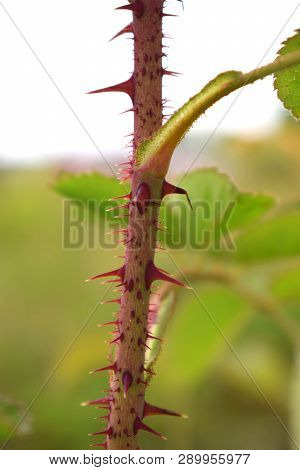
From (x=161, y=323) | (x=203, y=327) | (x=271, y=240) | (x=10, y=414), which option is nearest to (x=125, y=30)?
(x=161, y=323)

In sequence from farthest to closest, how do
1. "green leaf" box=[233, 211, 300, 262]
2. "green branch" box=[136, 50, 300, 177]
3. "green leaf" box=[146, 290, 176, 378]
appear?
"green leaf" box=[233, 211, 300, 262], "green leaf" box=[146, 290, 176, 378], "green branch" box=[136, 50, 300, 177]

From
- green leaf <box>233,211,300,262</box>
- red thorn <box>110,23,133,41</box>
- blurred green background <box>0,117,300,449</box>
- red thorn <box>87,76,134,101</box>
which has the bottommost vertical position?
blurred green background <box>0,117,300,449</box>

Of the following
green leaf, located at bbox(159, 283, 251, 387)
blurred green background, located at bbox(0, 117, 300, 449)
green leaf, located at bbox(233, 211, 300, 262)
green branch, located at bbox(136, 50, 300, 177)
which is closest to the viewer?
green branch, located at bbox(136, 50, 300, 177)

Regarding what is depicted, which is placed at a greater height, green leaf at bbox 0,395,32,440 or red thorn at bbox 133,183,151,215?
red thorn at bbox 133,183,151,215

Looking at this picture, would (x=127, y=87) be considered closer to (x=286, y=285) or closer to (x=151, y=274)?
(x=151, y=274)

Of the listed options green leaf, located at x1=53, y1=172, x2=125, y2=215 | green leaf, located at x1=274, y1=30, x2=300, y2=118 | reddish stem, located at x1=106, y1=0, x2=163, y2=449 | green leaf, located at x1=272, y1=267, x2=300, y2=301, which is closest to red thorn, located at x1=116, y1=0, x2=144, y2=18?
reddish stem, located at x1=106, y1=0, x2=163, y2=449

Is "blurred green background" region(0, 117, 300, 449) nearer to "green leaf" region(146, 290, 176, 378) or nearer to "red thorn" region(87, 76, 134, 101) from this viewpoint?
"green leaf" region(146, 290, 176, 378)

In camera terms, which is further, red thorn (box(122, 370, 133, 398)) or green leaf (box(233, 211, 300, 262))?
green leaf (box(233, 211, 300, 262))
